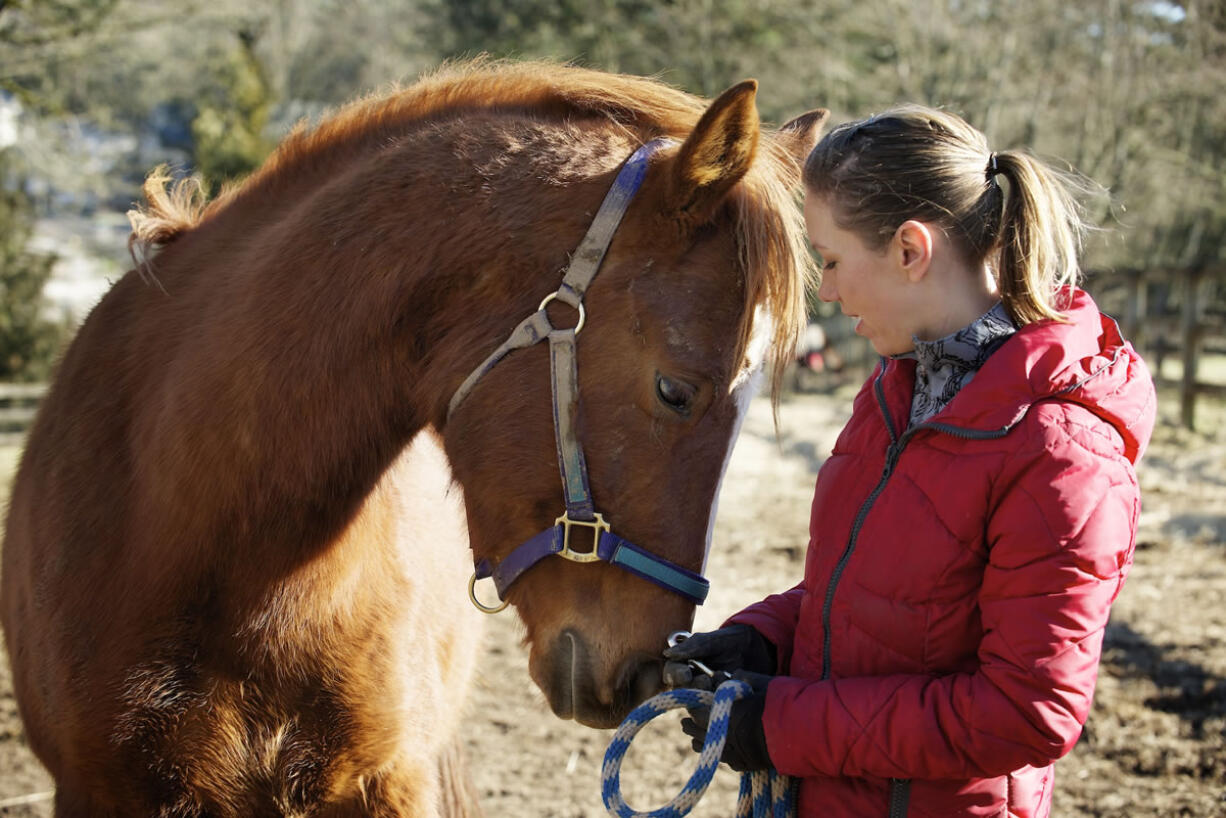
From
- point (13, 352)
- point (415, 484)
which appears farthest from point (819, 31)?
point (415, 484)

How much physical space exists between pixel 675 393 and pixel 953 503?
0.49m

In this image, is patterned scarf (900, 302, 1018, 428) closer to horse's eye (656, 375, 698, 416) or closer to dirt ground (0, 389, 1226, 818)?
horse's eye (656, 375, 698, 416)

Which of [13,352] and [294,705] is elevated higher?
[294,705]

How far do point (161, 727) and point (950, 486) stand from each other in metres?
1.67

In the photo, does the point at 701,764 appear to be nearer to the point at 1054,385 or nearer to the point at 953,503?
the point at 953,503

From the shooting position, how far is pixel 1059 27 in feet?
41.8

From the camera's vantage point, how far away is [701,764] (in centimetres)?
155

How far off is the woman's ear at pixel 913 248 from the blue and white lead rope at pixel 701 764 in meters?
0.72

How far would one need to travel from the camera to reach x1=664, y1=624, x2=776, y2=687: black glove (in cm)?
166

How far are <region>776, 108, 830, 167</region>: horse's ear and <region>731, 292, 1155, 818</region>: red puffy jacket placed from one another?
70cm

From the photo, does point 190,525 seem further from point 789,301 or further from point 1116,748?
point 1116,748

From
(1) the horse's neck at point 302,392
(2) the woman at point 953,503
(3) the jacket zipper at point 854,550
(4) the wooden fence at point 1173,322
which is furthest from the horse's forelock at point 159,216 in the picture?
(4) the wooden fence at point 1173,322

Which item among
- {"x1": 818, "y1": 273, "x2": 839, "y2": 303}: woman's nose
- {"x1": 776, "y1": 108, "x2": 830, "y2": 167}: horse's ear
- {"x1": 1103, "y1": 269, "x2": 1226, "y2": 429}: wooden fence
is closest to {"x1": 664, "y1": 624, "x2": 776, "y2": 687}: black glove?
{"x1": 818, "y1": 273, "x2": 839, "y2": 303}: woman's nose

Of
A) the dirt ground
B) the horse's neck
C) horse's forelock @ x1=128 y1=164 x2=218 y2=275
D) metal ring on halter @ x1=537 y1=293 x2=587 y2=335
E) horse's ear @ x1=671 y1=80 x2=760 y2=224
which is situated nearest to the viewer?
horse's ear @ x1=671 y1=80 x2=760 y2=224
